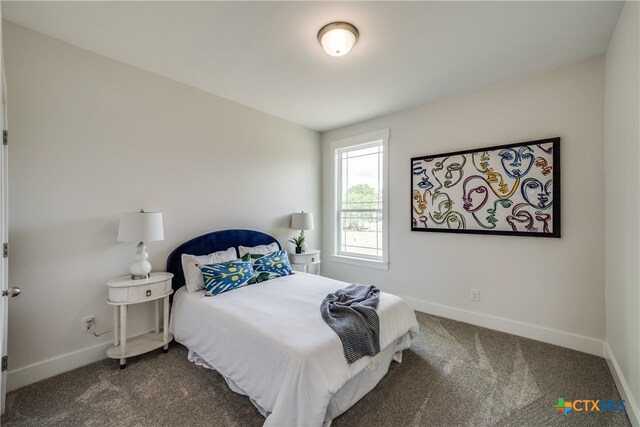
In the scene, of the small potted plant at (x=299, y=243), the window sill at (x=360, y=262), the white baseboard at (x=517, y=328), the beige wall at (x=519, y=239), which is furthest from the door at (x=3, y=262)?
the white baseboard at (x=517, y=328)

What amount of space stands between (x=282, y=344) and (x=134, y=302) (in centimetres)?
141

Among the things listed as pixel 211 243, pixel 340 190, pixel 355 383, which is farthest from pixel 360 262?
pixel 355 383

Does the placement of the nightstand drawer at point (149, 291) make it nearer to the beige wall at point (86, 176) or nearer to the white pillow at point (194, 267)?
the white pillow at point (194, 267)

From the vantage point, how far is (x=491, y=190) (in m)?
2.99

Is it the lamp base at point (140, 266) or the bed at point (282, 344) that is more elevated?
the lamp base at point (140, 266)

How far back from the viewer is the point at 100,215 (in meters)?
2.43

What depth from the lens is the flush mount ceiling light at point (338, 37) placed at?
203cm

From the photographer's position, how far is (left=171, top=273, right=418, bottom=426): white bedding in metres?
1.54

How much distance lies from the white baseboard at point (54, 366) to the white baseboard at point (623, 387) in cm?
376

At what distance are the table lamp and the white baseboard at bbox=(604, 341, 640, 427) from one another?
3.44 meters

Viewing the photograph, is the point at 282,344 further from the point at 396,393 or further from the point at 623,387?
the point at 623,387

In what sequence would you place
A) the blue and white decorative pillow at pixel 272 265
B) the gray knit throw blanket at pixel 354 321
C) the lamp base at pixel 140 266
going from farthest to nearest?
1. the blue and white decorative pillow at pixel 272 265
2. the lamp base at pixel 140 266
3. the gray knit throw blanket at pixel 354 321

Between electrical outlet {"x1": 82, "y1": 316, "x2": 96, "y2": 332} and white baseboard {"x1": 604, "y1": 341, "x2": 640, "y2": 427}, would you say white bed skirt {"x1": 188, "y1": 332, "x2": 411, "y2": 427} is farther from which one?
white baseboard {"x1": 604, "y1": 341, "x2": 640, "y2": 427}

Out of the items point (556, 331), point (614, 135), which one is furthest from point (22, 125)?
point (556, 331)
